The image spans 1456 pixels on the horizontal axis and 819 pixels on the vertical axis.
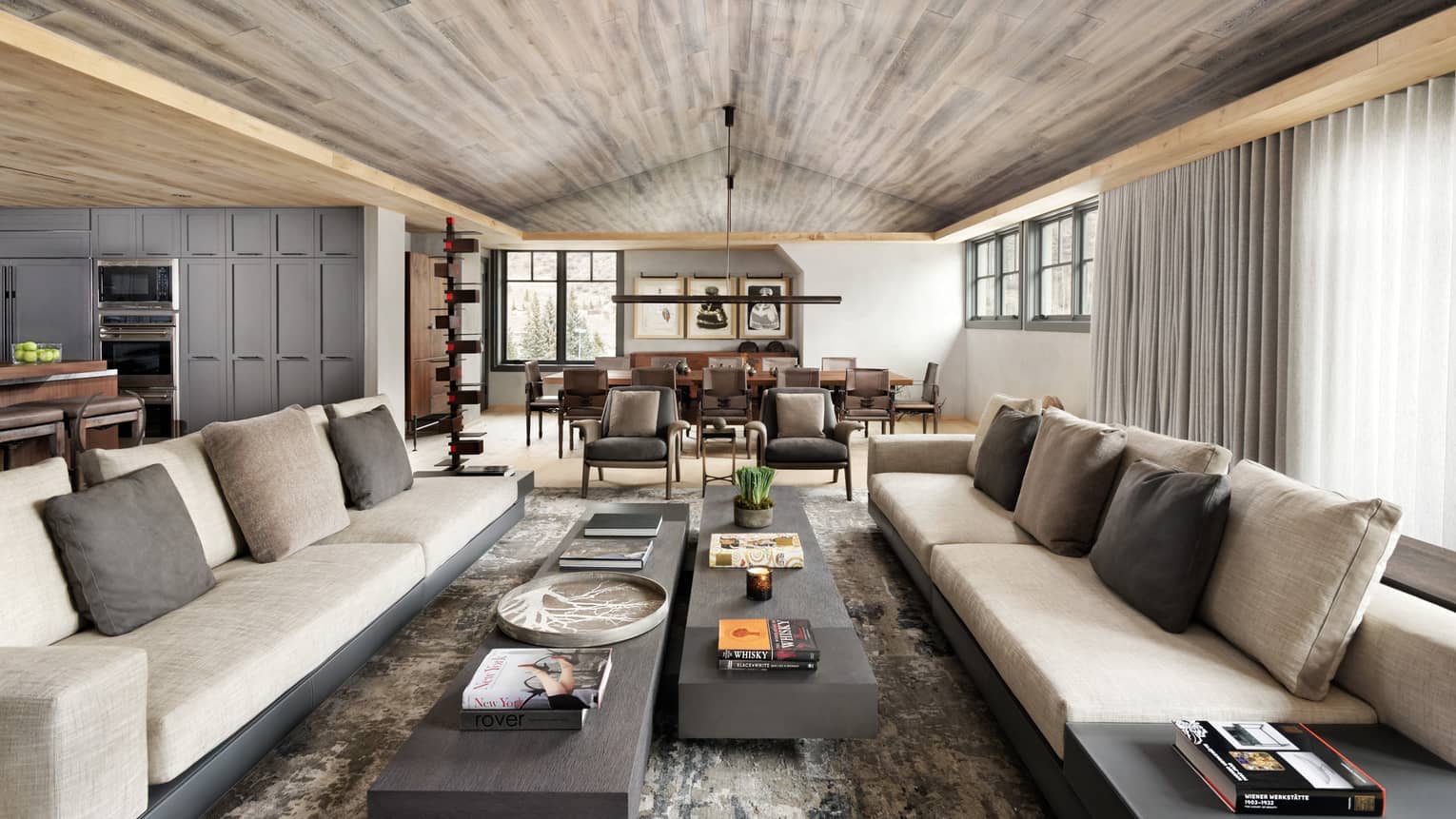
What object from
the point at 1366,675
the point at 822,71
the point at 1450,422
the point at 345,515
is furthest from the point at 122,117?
the point at 1450,422

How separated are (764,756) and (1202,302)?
14.6 feet

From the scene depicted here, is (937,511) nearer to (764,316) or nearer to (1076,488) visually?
(1076,488)

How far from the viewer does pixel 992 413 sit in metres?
4.40

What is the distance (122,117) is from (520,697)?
393 cm

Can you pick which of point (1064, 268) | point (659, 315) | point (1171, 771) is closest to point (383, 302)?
point (659, 315)

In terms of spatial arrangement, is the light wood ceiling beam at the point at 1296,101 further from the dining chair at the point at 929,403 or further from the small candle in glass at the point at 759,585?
the small candle in glass at the point at 759,585

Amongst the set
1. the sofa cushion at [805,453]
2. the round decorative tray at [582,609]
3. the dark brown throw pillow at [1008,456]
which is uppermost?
the dark brown throw pillow at [1008,456]

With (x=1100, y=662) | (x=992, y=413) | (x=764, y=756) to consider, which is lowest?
(x=764, y=756)

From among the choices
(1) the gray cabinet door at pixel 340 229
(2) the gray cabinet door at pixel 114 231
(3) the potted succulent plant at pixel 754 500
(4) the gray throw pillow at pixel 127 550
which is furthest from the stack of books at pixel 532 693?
(2) the gray cabinet door at pixel 114 231

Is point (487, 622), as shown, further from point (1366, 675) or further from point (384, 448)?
point (1366, 675)

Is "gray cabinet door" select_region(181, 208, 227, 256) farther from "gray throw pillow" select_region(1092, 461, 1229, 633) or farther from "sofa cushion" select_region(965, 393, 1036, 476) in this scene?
"gray throw pillow" select_region(1092, 461, 1229, 633)

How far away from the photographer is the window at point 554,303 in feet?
37.6

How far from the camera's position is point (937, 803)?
79.7 inches

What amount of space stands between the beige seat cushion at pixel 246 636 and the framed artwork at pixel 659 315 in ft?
28.5
